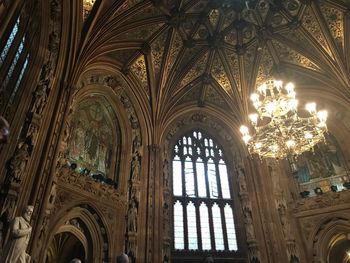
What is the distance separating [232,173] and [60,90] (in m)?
8.98

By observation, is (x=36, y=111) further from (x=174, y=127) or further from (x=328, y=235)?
(x=328, y=235)

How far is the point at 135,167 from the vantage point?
13625 mm

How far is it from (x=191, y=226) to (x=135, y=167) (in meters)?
3.48

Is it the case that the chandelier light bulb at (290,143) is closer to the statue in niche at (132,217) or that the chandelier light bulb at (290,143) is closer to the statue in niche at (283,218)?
the statue in niche at (283,218)

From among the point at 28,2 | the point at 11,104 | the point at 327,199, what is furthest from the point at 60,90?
the point at 327,199

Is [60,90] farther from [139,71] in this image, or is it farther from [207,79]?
[207,79]

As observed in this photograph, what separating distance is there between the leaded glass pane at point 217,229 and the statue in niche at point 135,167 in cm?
386

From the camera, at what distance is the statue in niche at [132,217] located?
11.9 meters

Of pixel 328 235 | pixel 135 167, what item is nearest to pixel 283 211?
pixel 328 235

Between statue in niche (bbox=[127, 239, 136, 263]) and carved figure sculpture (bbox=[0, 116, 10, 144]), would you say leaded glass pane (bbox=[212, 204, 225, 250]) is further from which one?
carved figure sculpture (bbox=[0, 116, 10, 144])

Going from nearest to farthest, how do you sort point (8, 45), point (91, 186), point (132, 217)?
1. point (8, 45)
2. point (91, 186)
3. point (132, 217)

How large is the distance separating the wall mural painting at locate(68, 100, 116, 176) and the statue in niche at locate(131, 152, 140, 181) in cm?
100

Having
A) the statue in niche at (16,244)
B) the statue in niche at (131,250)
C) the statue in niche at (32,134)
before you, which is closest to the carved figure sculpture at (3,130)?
the statue in niche at (16,244)

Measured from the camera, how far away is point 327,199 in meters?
13.4
